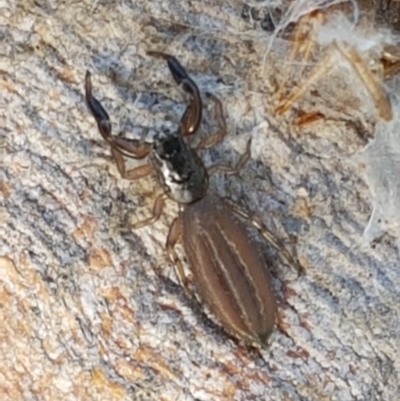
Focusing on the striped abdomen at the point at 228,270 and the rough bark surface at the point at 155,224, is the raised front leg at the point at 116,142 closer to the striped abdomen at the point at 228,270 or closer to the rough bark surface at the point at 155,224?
the rough bark surface at the point at 155,224

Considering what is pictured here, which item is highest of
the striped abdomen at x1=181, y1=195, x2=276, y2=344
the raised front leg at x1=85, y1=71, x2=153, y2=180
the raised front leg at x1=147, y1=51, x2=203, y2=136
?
the raised front leg at x1=147, y1=51, x2=203, y2=136

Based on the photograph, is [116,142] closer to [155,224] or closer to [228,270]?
[155,224]

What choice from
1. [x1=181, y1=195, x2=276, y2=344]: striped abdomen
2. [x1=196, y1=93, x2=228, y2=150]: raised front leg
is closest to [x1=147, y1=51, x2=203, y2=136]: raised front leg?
[x1=196, y1=93, x2=228, y2=150]: raised front leg

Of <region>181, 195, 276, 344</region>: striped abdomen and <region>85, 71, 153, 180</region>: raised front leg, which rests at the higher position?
<region>85, 71, 153, 180</region>: raised front leg

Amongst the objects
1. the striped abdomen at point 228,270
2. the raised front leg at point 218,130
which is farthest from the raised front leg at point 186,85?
the striped abdomen at point 228,270

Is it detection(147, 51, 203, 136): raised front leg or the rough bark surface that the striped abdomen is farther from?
detection(147, 51, 203, 136): raised front leg

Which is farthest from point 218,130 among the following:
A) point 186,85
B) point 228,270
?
point 228,270
